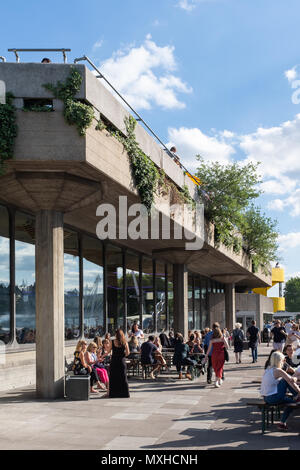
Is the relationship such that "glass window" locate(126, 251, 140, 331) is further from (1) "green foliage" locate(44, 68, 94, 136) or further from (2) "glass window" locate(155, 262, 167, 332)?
(1) "green foliage" locate(44, 68, 94, 136)

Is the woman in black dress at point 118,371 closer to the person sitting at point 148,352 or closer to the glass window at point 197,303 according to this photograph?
the person sitting at point 148,352

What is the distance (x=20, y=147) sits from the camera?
1128 centimetres

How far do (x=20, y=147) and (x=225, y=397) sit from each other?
707 centimetres

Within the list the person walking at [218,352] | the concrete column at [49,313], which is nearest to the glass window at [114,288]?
the person walking at [218,352]

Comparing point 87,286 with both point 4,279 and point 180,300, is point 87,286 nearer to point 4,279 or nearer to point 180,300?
point 4,279

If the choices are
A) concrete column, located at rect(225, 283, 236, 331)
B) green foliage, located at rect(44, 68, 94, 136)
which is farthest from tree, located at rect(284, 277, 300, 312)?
green foliage, located at rect(44, 68, 94, 136)

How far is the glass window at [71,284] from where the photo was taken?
59.9 feet

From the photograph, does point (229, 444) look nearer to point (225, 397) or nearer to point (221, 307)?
point (225, 397)

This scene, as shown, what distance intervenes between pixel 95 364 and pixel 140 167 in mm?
5126

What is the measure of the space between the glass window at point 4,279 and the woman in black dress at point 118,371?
3.34 meters

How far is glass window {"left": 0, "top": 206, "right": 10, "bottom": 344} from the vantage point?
14.4 metres

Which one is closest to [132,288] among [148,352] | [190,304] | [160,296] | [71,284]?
[160,296]
